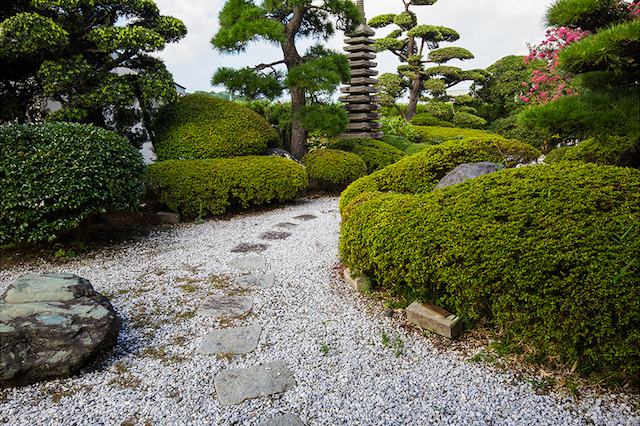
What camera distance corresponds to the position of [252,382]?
2.03m

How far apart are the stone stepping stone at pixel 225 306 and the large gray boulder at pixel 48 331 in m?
0.65

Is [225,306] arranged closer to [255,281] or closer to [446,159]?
[255,281]

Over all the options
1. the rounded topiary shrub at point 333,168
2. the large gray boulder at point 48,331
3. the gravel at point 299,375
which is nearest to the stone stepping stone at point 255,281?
the gravel at point 299,375

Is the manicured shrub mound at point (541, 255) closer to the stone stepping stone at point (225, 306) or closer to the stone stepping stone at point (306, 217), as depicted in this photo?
the stone stepping stone at point (225, 306)

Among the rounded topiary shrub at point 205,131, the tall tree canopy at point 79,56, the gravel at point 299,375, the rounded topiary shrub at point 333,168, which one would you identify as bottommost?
the gravel at point 299,375

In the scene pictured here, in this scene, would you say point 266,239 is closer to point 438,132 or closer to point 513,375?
point 513,375

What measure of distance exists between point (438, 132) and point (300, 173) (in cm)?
694

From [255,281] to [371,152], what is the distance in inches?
209

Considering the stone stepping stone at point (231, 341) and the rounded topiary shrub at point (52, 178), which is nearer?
the stone stepping stone at point (231, 341)

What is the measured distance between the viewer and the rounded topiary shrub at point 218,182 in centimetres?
527

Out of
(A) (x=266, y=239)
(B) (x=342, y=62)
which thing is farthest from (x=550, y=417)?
(B) (x=342, y=62)

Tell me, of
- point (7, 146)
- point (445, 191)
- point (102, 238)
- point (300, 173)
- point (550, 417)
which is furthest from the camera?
point (300, 173)

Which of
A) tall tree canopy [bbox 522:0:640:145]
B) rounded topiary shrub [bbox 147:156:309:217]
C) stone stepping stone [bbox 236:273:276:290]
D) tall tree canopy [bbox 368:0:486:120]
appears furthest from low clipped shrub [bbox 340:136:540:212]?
tall tree canopy [bbox 368:0:486:120]

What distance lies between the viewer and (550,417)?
1.74 m
